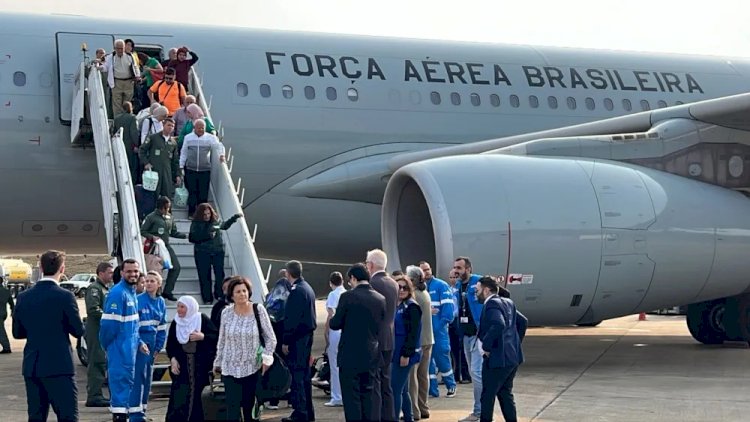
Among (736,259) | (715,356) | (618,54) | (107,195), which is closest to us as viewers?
(107,195)

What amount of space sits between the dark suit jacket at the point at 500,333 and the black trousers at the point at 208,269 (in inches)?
121

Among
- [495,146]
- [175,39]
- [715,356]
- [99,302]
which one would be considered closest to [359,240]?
[495,146]

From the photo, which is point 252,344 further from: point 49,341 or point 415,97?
point 415,97

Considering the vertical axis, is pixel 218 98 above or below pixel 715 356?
above

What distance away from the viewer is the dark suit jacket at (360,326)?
282 inches

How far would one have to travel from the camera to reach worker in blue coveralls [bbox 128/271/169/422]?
7746 millimetres

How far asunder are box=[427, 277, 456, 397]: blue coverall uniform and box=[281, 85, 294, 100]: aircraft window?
4806 millimetres

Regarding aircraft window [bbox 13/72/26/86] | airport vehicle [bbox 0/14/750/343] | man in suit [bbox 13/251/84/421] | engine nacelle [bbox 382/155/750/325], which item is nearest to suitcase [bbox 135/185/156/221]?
airport vehicle [bbox 0/14/750/343]

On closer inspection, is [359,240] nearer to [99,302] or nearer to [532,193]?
[532,193]

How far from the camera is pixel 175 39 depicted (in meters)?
13.8

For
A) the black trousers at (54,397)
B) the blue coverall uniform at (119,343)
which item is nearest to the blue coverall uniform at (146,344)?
→ the blue coverall uniform at (119,343)

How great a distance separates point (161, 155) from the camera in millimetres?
10938

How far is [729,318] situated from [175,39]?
311 inches

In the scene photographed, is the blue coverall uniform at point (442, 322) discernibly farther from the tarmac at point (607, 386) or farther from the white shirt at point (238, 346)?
the white shirt at point (238, 346)
